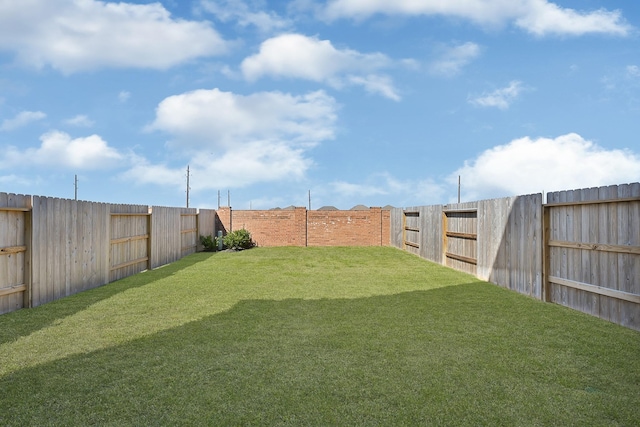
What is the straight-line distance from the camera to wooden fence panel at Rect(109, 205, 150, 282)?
9.35 m

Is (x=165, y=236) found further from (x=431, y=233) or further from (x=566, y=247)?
(x=566, y=247)

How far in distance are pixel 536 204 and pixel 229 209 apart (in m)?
14.8

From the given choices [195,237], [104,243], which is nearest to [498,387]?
[104,243]

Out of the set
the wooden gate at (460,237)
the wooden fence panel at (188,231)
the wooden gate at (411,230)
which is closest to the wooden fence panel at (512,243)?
the wooden gate at (460,237)

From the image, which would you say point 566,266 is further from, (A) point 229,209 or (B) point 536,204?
(A) point 229,209

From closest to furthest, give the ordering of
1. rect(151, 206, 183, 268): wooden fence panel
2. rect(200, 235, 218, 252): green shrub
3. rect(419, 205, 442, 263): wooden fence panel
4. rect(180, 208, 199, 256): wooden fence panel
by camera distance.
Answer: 1. rect(151, 206, 183, 268): wooden fence panel
2. rect(419, 205, 442, 263): wooden fence panel
3. rect(180, 208, 199, 256): wooden fence panel
4. rect(200, 235, 218, 252): green shrub

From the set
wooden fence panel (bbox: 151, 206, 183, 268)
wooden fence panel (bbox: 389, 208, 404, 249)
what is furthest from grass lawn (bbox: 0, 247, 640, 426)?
wooden fence panel (bbox: 389, 208, 404, 249)

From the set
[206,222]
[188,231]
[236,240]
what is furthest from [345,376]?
[206,222]

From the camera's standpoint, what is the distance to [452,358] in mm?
4055

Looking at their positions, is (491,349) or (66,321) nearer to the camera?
(491,349)

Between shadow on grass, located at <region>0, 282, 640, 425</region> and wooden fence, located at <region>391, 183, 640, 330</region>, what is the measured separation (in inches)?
25.3

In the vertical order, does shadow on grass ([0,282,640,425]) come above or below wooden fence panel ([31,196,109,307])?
below

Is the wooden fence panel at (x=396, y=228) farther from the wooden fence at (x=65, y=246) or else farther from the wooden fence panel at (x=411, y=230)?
the wooden fence at (x=65, y=246)

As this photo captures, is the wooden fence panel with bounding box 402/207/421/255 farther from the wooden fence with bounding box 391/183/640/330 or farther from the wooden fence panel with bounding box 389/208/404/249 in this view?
the wooden fence with bounding box 391/183/640/330
